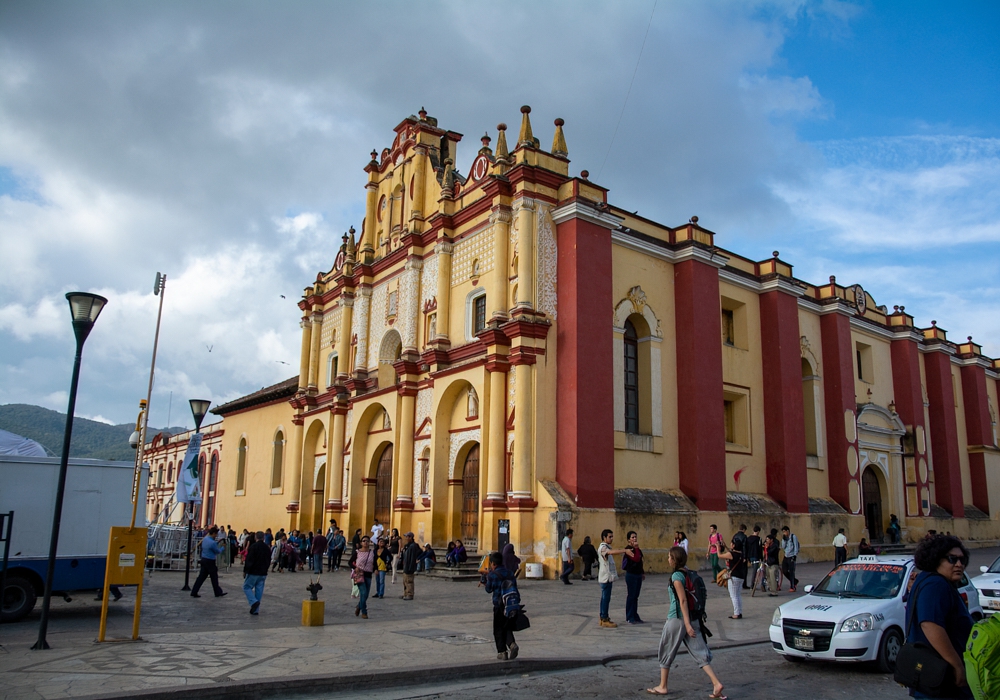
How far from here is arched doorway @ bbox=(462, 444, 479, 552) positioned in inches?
968

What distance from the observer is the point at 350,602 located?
16.4 m

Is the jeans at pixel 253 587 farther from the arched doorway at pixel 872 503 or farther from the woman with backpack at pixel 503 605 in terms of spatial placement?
the arched doorway at pixel 872 503

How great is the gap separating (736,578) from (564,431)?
885cm

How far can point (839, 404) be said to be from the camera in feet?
100

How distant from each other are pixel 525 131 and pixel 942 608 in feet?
70.8

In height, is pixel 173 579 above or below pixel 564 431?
below

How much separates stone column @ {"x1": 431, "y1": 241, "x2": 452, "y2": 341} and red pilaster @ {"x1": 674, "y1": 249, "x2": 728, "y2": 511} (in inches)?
310

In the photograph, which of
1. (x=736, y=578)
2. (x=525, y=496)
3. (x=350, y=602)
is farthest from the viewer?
(x=525, y=496)

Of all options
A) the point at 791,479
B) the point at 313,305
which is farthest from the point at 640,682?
the point at 313,305

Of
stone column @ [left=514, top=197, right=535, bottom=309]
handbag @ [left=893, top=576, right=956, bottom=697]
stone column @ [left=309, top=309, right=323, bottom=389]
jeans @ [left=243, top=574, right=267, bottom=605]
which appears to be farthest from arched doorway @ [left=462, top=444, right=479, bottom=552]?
handbag @ [left=893, top=576, right=956, bottom=697]

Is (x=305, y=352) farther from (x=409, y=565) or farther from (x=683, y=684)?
(x=683, y=684)

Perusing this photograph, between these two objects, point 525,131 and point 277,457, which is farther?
point 277,457

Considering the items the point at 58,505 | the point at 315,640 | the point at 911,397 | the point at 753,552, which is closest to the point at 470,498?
the point at 753,552

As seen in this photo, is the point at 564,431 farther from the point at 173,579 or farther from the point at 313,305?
the point at 313,305
